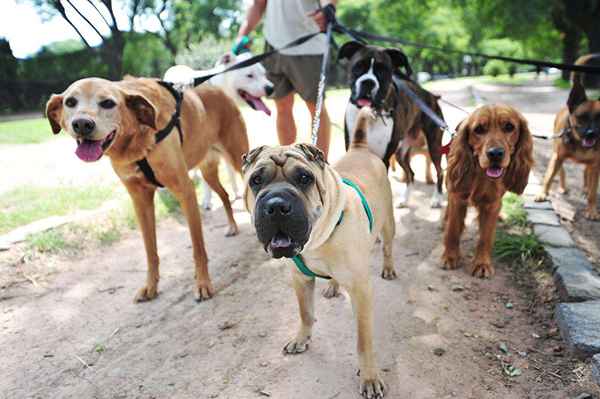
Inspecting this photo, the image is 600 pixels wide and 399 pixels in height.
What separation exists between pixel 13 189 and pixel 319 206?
18.5 ft

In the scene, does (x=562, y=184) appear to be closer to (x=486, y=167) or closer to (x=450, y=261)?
(x=450, y=261)

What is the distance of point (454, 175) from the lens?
3471 mm

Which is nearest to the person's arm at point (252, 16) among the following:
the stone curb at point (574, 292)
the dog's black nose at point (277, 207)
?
A: the stone curb at point (574, 292)

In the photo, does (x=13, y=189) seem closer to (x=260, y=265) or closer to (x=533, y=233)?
(x=260, y=265)

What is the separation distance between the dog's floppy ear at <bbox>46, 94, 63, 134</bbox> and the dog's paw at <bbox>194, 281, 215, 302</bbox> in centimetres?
150

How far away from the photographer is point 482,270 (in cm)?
356

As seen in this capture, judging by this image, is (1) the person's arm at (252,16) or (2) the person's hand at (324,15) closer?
(2) the person's hand at (324,15)

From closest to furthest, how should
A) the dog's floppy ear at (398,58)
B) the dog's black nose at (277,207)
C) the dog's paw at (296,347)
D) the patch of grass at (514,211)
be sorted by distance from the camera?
the dog's black nose at (277,207)
the dog's paw at (296,347)
the dog's floppy ear at (398,58)
the patch of grass at (514,211)

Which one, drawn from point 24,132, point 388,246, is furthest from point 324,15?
point 24,132

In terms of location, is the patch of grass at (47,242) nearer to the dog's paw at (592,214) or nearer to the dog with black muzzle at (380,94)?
the dog with black muzzle at (380,94)

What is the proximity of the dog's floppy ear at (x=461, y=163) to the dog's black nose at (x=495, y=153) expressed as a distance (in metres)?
0.24

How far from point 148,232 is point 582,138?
A: 14.1ft

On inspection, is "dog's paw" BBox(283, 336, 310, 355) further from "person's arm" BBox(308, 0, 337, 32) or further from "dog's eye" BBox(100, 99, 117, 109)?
"person's arm" BBox(308, 0, 337, 32)

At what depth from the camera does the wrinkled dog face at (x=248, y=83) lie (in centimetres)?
505
